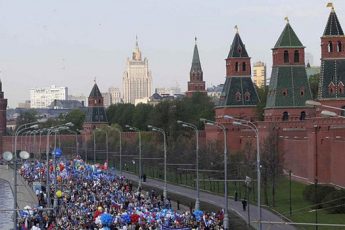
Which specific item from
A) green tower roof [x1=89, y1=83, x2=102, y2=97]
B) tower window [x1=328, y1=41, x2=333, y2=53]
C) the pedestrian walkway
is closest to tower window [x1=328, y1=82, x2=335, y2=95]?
tower window [x1=328, y1=41, x2=333, y2=53]

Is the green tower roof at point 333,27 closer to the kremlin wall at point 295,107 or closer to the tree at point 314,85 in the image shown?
the kremlin wall at point 295,107

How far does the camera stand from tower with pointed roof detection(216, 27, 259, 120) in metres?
87.8

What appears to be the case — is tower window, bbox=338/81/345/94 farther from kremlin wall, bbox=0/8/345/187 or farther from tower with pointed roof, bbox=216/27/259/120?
tower with pointed roof, bbox=216/27/259/120

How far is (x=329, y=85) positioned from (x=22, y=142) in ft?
324

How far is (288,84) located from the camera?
251ft

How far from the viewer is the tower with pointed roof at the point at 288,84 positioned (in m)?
76.5

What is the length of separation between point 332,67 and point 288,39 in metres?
15.1

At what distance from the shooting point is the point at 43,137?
156250 millimetres

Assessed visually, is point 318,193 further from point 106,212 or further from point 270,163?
point 106,212

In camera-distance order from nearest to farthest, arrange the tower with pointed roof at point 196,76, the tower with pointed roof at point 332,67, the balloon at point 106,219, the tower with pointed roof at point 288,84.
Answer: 1. the balloon at point 106,219
2. the tower with pointed roof at point 332,67
3. the tower with pointed roof at point 288,84
4. the tower with pointed roof at point 196,76

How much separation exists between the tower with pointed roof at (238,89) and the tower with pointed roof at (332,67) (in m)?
24.3

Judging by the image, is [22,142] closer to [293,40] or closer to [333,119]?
[293,40]

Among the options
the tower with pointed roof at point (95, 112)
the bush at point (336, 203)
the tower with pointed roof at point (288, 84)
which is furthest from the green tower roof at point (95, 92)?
the bush at point (336, 203)

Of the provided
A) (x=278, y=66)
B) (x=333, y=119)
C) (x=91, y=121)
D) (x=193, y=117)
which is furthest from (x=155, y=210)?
(x=91, y=121)
